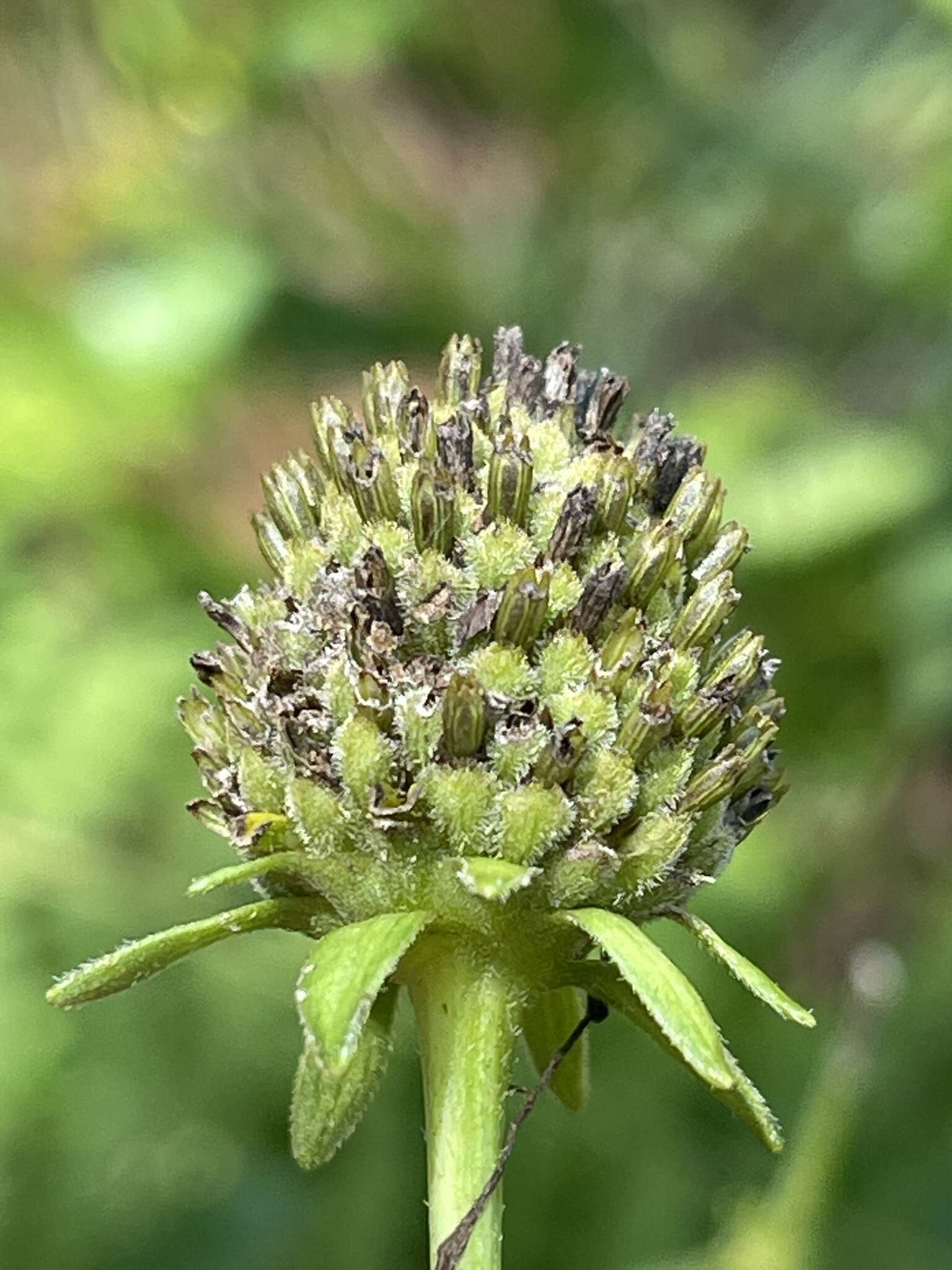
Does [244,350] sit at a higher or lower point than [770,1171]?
higher

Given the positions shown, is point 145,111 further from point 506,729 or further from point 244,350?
point 506,729

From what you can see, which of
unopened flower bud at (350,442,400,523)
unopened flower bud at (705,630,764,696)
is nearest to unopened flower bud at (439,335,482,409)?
unopened flower bud at (350,442,400,523)

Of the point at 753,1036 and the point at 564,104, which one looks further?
the point at 564,104

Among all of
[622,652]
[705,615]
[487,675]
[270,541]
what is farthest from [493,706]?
[270,541]

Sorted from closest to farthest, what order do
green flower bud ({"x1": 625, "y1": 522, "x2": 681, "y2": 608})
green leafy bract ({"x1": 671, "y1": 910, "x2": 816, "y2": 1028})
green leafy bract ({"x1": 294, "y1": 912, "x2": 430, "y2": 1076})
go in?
green leafy bract ({"x1": 294, "y1": 912, "x2": 430, "y2": 1076}) → green leafy bract ({"x1": 671, "y1": 910, "x2": 816, "y2": 1028}) → green flower bud ({"x1": 625, "y1": 522, "x2": 681, "y2": 608})

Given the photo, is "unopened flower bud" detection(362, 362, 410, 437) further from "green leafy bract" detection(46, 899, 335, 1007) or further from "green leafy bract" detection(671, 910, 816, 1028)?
"green leafy bract" detection(671, 910, 816, 1028)

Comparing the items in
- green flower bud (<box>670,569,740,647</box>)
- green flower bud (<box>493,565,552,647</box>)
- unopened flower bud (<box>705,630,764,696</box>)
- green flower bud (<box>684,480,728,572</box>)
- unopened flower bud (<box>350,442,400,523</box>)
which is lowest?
unopened flower bud (<box>705,630,764,696</box>)

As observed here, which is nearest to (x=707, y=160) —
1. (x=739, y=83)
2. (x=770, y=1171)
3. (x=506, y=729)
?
(x=739, y=83)
